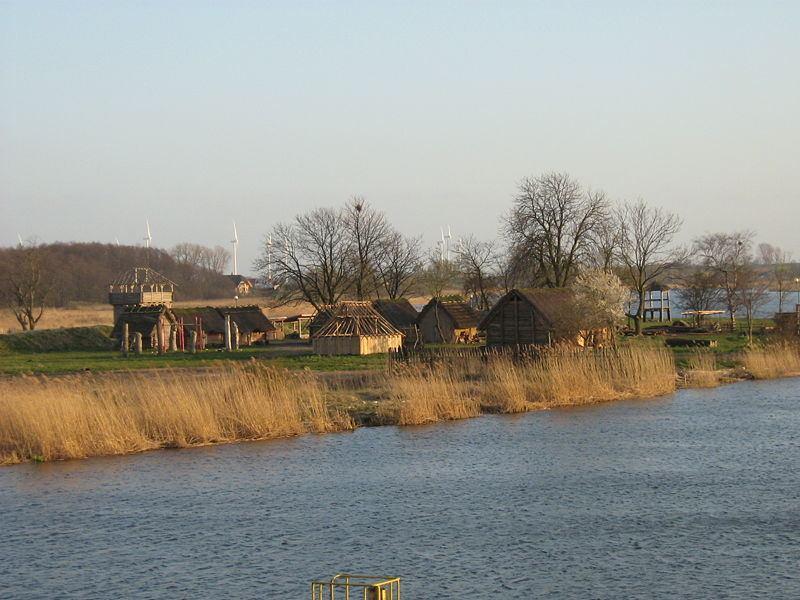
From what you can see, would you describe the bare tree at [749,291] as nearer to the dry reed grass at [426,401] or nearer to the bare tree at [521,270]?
the bare tree at [521,270]

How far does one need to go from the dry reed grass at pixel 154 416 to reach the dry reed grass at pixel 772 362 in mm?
20121

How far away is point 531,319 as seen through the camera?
52594 mm

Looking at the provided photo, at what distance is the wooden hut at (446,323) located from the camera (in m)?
67.8

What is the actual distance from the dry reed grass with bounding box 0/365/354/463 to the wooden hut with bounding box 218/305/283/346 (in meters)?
38.0

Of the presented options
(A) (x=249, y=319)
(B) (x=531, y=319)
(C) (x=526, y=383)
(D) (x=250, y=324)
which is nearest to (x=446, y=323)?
(D) (x=250, y=324)

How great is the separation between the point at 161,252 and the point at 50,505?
567 ft

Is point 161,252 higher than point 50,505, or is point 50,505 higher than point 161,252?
point 161,252

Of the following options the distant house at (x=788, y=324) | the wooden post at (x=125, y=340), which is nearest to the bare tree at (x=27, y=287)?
the wooden post at (x=125, y=340)

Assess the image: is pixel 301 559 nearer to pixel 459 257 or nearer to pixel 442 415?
pixel 442 415

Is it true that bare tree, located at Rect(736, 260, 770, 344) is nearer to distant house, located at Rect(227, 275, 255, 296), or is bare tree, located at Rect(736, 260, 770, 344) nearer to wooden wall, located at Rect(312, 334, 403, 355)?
wooden wall, located at Rect(312, 334, 403, 355)

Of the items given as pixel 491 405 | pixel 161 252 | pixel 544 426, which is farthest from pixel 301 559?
pixel 161 252

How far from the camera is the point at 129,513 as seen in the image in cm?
2270

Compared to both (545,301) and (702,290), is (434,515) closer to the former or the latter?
(545,301)

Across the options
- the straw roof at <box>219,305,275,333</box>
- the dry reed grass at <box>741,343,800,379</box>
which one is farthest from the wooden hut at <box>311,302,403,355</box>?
the dry reed grass at <box>741,343,800,379</box>
